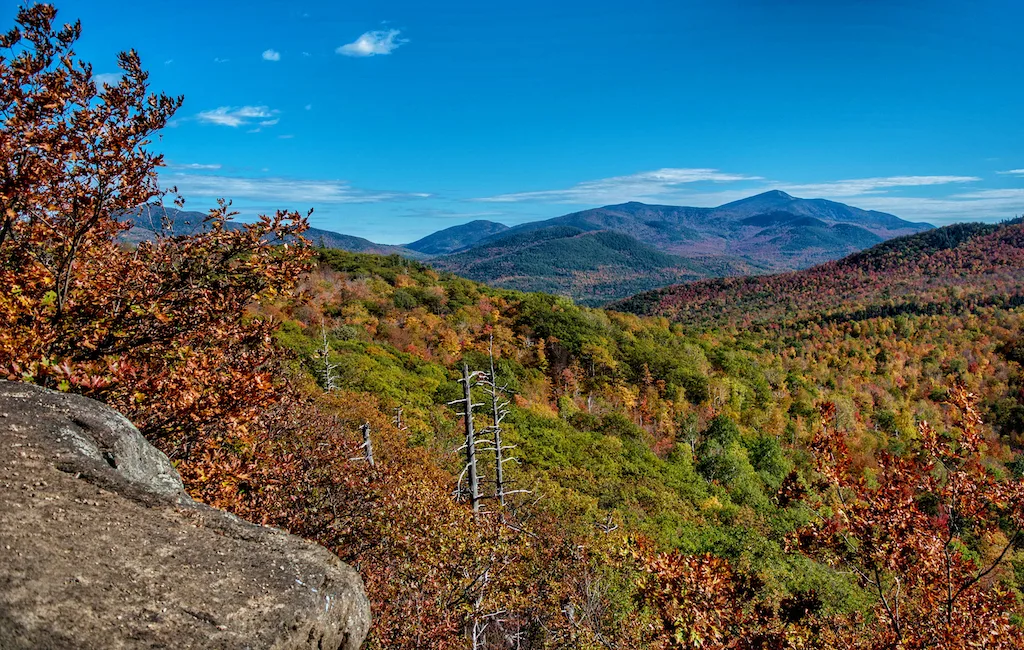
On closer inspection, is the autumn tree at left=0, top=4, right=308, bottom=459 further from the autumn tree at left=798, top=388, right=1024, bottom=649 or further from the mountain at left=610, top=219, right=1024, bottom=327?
the mountain at left=610, top=219, right=1024, bottom=327

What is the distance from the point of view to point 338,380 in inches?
1050

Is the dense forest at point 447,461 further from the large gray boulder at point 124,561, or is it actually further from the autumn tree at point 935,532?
the large gray boulder at point 124,561

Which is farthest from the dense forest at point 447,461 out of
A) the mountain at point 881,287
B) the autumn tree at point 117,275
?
the mountain at point 881,287

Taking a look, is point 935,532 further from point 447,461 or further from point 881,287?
point 881,287

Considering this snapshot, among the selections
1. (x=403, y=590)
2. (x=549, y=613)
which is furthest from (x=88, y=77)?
(x=549, y=613)

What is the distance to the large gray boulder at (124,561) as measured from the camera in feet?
9.66

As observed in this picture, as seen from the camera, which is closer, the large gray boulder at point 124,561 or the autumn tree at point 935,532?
the large gray boulder at point 124,561

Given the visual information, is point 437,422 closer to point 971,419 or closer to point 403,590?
point 403,590

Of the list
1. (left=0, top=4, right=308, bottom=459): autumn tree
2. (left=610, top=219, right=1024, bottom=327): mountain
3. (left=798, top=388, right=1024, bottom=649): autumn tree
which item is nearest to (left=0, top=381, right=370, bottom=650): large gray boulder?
(left=0, top=4, right=308, bottom=459): autumn tree

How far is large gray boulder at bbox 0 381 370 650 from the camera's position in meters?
2.95

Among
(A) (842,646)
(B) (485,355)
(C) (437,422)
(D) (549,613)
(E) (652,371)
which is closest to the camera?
(A) (842,646)

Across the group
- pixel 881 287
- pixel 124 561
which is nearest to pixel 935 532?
pixel 124 561

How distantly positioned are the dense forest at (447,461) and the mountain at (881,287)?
7721 cm

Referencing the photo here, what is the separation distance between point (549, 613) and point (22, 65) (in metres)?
14.9
